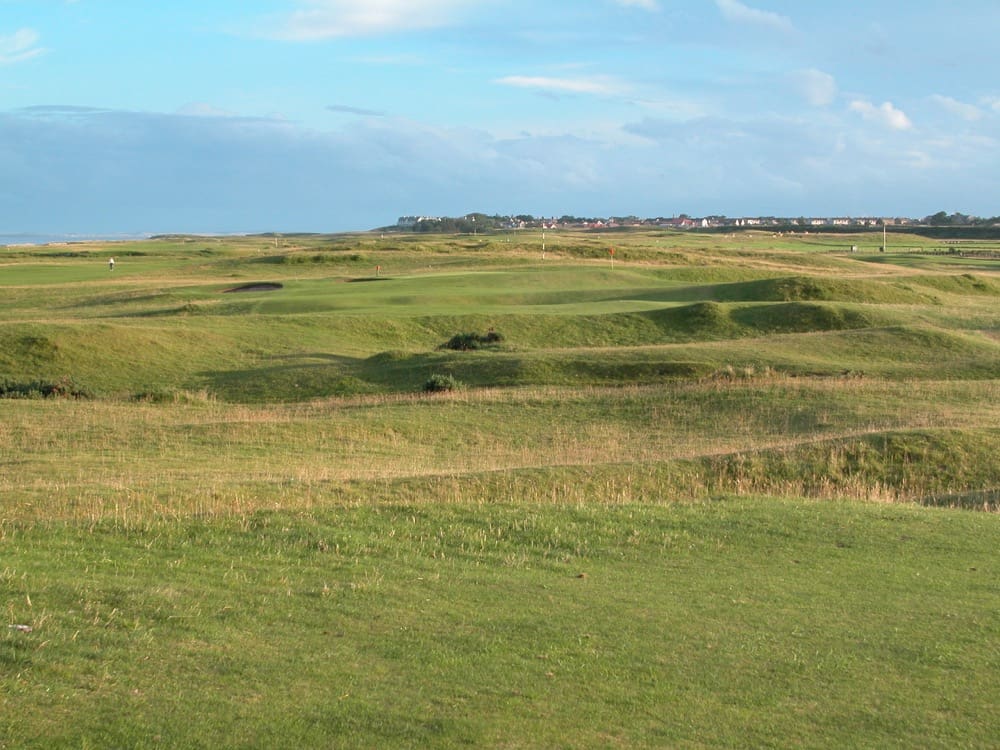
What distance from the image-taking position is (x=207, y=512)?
12.9 metres

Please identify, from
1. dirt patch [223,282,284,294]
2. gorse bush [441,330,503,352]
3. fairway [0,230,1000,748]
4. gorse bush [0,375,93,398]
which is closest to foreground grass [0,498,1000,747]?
fairway [0,230,1000,748]

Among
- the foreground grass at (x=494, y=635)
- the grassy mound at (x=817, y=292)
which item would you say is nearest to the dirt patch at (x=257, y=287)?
the grassy mound at (x=817, y=292)

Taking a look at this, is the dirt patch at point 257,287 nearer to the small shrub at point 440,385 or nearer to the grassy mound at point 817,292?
the grassy mound at point 817,292

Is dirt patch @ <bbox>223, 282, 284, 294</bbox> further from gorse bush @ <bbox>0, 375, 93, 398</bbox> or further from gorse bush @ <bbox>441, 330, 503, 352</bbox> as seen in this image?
gorse bush @ <bbox>0, 375, 93, 398</bbox>

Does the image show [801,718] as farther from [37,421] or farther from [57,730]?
[37,421]

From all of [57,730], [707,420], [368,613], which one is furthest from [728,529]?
[707,420]

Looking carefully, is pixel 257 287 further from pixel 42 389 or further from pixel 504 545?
pixel 504 545

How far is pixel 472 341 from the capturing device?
37.2m

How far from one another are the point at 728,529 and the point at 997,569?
2.97 meters

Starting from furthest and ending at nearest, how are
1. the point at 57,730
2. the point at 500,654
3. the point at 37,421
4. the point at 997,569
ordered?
the point at 37,421 < the point at 997,569 < the point at 500,654 < the point at 57,730

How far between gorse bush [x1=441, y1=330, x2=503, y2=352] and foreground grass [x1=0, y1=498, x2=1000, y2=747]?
24179 millimetres

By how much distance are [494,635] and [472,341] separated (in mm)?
29019

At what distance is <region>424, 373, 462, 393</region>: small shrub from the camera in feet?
94.5

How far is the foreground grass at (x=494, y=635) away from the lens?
6.65m
